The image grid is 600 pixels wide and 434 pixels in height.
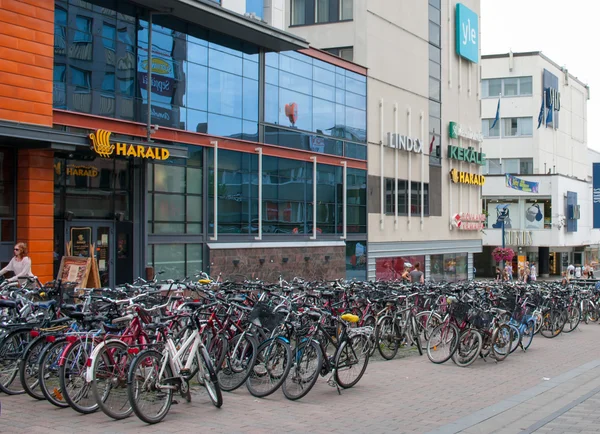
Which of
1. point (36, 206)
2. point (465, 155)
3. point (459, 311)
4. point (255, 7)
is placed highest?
point (255, 7)

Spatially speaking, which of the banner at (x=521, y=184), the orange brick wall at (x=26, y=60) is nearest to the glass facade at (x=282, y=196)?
the orange brick wall at (x=26, y=60)

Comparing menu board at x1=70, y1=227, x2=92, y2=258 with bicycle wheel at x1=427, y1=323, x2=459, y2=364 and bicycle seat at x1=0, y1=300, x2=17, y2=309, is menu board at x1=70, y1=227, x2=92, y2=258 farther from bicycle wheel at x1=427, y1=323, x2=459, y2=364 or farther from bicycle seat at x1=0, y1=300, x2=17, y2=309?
bicycle wheel at x1=427, y1=323, x2=459, y2=364

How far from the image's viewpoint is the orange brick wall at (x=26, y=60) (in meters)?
16.5

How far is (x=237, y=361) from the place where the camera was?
966 centimetres

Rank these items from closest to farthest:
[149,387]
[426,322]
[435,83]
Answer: [149,387]
[426,322]
[435,83]

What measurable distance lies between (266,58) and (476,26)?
2234 cm

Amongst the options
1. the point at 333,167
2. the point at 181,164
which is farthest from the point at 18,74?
the point at 333,167

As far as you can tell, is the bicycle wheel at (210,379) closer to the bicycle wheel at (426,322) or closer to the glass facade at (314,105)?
the bicycle wheel at (426,322)

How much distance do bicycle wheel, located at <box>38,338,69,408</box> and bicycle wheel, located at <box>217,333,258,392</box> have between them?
2107 millimetres

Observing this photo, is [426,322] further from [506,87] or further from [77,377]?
[506,87]

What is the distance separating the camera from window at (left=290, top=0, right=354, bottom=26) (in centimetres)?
3409

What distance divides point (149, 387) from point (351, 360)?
10.3 feet

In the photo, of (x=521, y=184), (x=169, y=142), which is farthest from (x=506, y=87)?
(x=169, y=142)

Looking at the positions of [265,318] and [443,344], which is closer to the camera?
[265,318]
